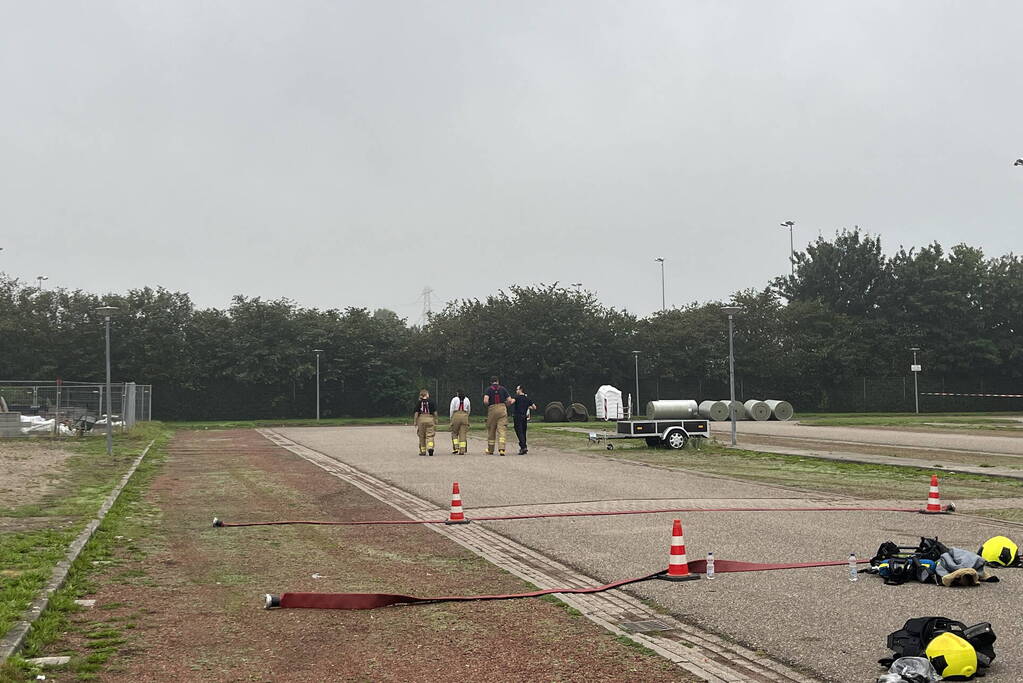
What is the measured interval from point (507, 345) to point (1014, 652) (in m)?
57.2

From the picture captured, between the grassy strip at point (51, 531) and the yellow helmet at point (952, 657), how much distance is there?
5.30 meters

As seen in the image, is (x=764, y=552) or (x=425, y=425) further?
(x=425, y=425)

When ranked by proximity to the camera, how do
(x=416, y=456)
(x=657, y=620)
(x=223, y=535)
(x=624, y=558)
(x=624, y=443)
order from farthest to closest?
(x=624, y=443) < (x=416, y=456) < (x=223, y=535) < (x=624, y=558) < (x=657, y=620)

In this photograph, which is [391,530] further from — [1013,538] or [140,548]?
[1013,538]

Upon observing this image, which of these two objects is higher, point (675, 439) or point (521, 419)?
point (521, 419)

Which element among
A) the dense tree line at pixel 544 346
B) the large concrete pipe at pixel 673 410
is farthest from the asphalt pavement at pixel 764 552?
the dense tree line at pixel 544 346

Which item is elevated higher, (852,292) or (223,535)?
(852,292)

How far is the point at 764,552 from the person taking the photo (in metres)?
10.1

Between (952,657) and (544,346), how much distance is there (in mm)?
57236

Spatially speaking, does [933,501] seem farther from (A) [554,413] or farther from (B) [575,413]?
(A) [554,413]

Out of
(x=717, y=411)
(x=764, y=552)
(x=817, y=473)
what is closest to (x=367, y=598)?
(x=764, y=552)

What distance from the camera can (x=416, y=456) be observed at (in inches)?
995

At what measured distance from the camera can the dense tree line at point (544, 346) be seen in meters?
60.6

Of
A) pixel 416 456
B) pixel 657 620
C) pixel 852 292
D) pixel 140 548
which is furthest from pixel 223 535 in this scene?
pixel 852 292
